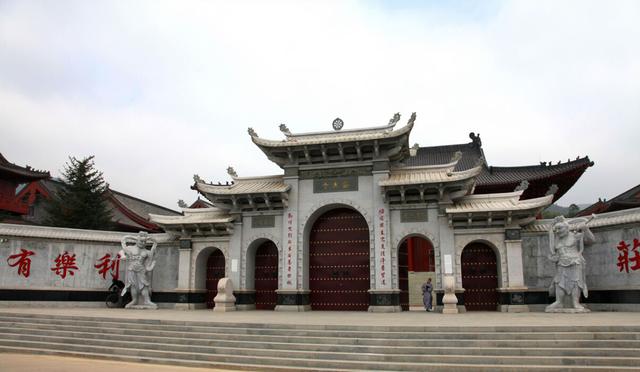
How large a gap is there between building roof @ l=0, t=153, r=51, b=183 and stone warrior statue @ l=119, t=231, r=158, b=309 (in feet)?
50.8

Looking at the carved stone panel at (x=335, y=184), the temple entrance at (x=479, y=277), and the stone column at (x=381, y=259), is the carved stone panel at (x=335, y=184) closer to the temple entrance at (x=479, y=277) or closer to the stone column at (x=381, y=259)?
the stone column at (x=381, y=259)

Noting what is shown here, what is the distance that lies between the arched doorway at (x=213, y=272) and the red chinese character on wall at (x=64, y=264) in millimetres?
5309

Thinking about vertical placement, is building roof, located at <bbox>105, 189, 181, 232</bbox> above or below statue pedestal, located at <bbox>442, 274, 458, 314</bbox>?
above

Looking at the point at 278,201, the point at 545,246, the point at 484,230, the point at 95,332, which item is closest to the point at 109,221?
the point at 278,201

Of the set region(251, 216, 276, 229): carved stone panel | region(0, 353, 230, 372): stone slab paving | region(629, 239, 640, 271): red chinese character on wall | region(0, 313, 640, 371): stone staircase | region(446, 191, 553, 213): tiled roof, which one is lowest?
region(0, 353, 230, 372): stone slab paving

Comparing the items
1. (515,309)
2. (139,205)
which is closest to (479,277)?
(515,309)

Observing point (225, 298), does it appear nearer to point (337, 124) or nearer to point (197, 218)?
point (197, 218)

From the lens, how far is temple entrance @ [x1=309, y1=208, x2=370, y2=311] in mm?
18734

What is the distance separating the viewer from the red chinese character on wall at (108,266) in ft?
68.2

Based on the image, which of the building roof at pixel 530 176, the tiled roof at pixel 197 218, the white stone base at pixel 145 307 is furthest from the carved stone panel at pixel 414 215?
the white stone base at pixel 145 307

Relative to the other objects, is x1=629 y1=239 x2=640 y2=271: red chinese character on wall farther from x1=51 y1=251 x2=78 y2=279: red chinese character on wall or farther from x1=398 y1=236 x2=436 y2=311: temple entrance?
x1=51 y1=251 x2=78 y2=279: red chinese character on wall

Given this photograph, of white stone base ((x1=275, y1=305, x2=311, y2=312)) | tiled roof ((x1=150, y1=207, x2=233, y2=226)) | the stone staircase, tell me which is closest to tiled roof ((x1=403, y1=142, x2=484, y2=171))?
tiled roof ((x1=150, y1=207, x2=233, y2=226))

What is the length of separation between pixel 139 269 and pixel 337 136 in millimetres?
9335

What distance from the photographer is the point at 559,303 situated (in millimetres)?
15500
